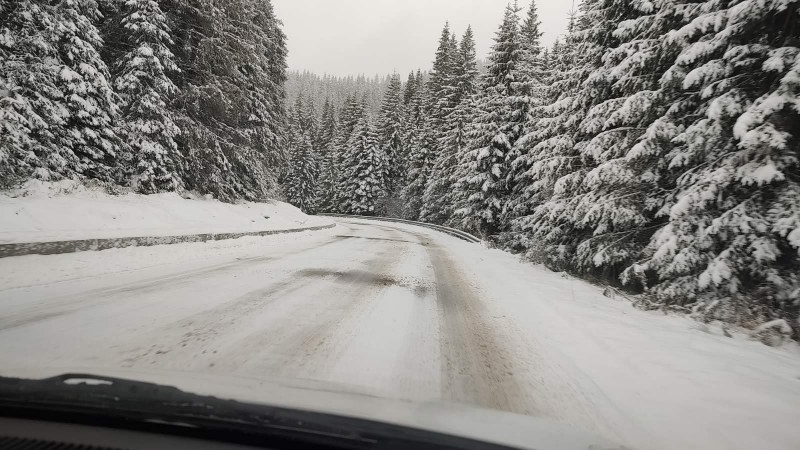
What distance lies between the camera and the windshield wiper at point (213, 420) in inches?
68.1

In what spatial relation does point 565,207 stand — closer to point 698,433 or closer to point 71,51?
point 698,433

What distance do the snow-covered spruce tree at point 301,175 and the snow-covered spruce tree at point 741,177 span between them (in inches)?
1972

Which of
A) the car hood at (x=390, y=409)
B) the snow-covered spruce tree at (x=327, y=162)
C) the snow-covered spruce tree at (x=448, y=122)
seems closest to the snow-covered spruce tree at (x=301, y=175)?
the snow-covered spruce tree at (x=327, y=162)

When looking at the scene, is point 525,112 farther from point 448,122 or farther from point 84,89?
point 84,89

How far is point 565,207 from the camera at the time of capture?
11.3 m

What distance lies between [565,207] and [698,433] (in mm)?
9046

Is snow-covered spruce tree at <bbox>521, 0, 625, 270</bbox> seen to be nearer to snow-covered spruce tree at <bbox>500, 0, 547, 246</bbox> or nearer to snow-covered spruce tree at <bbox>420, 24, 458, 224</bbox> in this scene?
snow-covered spruce tree at <bbox>500, 0, 547, 246</bbox>

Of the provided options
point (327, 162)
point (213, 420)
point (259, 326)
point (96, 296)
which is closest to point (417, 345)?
point (259, 326)

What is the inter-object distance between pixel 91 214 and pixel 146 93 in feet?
20.5

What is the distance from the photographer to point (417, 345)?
4.45 metres

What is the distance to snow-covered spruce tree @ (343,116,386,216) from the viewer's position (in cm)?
4531

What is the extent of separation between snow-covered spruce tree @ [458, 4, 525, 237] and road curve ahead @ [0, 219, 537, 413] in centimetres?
1483

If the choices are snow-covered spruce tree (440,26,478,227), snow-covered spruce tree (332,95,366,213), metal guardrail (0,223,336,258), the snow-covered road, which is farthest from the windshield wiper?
snow-covered spruce tree (332,95,366,213)

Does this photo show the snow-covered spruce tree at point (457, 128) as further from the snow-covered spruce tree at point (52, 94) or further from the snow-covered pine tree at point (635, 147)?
the snow-covered spruce tree at point (52, 94)
